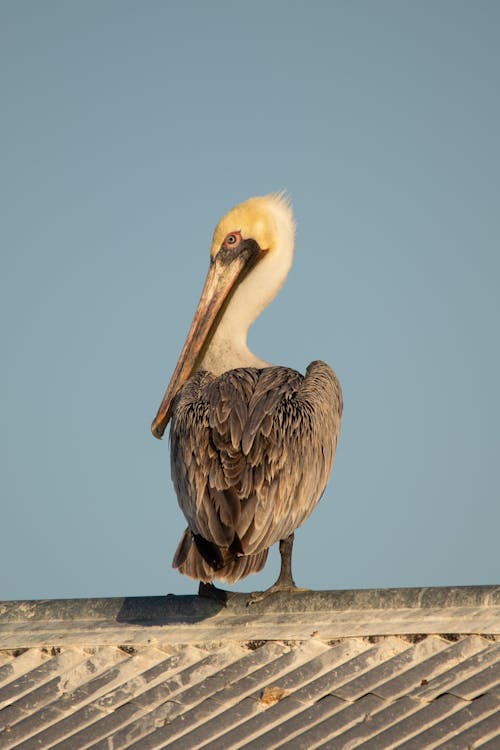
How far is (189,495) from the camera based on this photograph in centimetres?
664

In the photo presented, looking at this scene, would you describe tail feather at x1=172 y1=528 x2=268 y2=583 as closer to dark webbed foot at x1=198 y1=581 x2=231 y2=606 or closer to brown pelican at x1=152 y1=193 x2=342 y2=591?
brown pelican at x1=152 y1=193 x2=342 y2=591

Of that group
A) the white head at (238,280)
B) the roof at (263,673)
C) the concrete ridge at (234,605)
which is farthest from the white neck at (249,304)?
the roof at (263,673)

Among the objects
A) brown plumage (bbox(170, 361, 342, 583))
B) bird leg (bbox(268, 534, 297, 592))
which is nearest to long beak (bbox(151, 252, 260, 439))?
brown plumage (bbox(170, 361, 342, 583))

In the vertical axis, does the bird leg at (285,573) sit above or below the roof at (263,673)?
above

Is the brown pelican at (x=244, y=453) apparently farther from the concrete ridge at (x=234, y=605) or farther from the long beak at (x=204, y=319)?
the concrete ridge at (x=234, y=605)

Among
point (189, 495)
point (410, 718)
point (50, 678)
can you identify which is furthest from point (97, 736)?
point (189, 495)

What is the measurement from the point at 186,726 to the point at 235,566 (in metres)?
1.28

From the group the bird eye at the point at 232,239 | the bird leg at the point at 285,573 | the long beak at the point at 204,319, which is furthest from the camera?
the bird eye at the point at 232,239

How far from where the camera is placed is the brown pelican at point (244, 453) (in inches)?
252

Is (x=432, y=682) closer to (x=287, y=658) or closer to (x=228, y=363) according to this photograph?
(x=287, y=658)

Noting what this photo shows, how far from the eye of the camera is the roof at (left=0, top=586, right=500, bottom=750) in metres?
4.90

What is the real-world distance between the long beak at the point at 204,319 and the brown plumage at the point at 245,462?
826 millimetres

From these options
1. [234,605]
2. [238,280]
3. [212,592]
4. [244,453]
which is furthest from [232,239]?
[234,605]

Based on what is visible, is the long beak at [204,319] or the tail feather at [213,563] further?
the long beak at [204,319]
